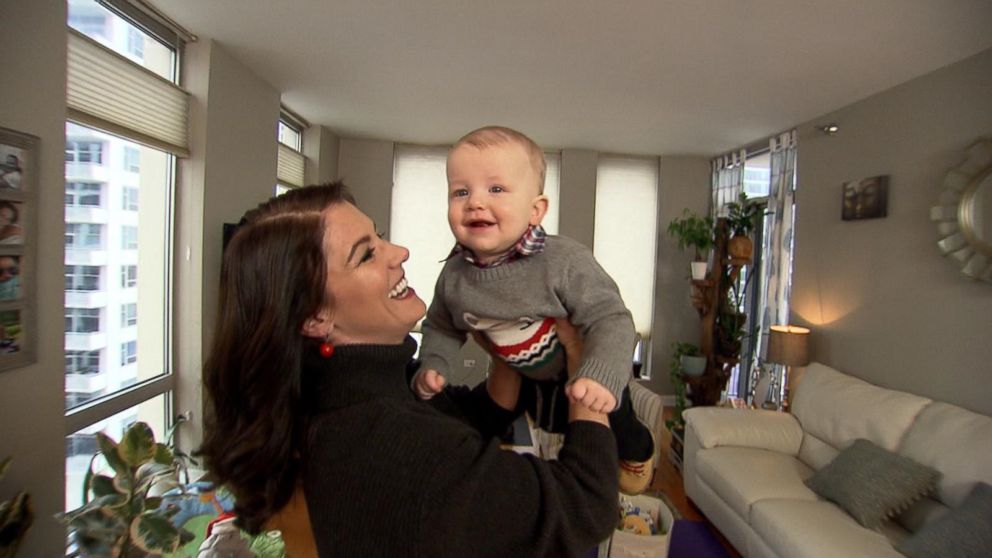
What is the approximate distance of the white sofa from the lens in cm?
199

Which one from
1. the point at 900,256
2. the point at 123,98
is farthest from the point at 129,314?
the point at 900,256

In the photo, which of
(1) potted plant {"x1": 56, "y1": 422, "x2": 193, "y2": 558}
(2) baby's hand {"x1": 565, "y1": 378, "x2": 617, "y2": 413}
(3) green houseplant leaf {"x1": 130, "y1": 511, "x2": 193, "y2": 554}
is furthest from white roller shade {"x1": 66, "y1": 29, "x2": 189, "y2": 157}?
(2) baby's hand {"x1": 565, "y1": 378, "x2": 617, "y2": 413}

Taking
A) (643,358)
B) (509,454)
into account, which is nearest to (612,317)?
(509,454)

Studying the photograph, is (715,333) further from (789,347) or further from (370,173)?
(370,173)

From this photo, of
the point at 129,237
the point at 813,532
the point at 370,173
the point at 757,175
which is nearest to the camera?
the point at 813,532

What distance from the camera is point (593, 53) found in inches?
97.4

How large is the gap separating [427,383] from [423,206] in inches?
163

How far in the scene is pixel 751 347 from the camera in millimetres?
4301

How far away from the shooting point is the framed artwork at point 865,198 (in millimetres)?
2830

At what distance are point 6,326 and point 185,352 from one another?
3.68ft

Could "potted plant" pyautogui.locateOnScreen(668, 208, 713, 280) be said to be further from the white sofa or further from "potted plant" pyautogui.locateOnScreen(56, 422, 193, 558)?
"potted plant" pyautogui.locateOnScreen(56, 422, 193, 558)

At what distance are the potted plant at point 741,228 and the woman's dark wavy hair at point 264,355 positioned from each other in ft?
12.4

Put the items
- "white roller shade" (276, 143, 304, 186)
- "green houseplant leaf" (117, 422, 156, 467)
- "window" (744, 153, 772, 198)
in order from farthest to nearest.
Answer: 1. "window" (744, 153, 772, 198)
2. "white roller shade" (276, 143, 304, 186)
3. "green houseplant leaf" (117, 422, 156, 467)

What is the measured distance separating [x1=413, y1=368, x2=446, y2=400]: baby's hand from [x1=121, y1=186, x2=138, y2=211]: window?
2024mm
